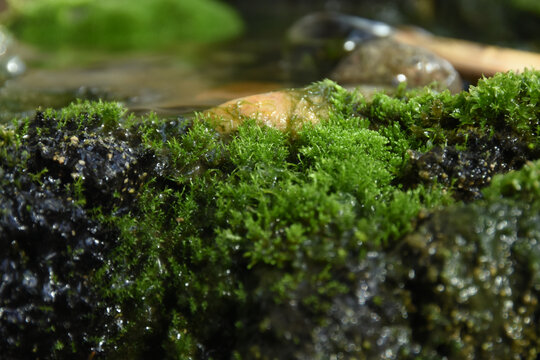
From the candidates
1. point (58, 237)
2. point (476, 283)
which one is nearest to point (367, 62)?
point (476, 283)

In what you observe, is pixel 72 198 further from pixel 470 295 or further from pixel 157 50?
pixel 157 50

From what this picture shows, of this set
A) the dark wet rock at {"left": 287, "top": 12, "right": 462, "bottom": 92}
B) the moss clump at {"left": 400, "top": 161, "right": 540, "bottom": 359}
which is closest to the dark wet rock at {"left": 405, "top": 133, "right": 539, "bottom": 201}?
the moss clump at {"left": 400, "top": 161, "right": 540, "bottom": 359}

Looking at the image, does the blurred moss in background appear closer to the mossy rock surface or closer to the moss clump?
the mossy rock surface

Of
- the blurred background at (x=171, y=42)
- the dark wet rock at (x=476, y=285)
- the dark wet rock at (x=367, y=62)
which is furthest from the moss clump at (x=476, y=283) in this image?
the dark wet rock at (x=367, y=62)

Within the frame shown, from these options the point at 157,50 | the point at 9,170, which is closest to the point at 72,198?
the point at 9,170

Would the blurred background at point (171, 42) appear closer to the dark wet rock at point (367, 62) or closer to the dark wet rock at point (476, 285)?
the dark wet rock at point (367, 62)

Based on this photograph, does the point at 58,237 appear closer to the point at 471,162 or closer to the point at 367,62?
the point at 471,162
